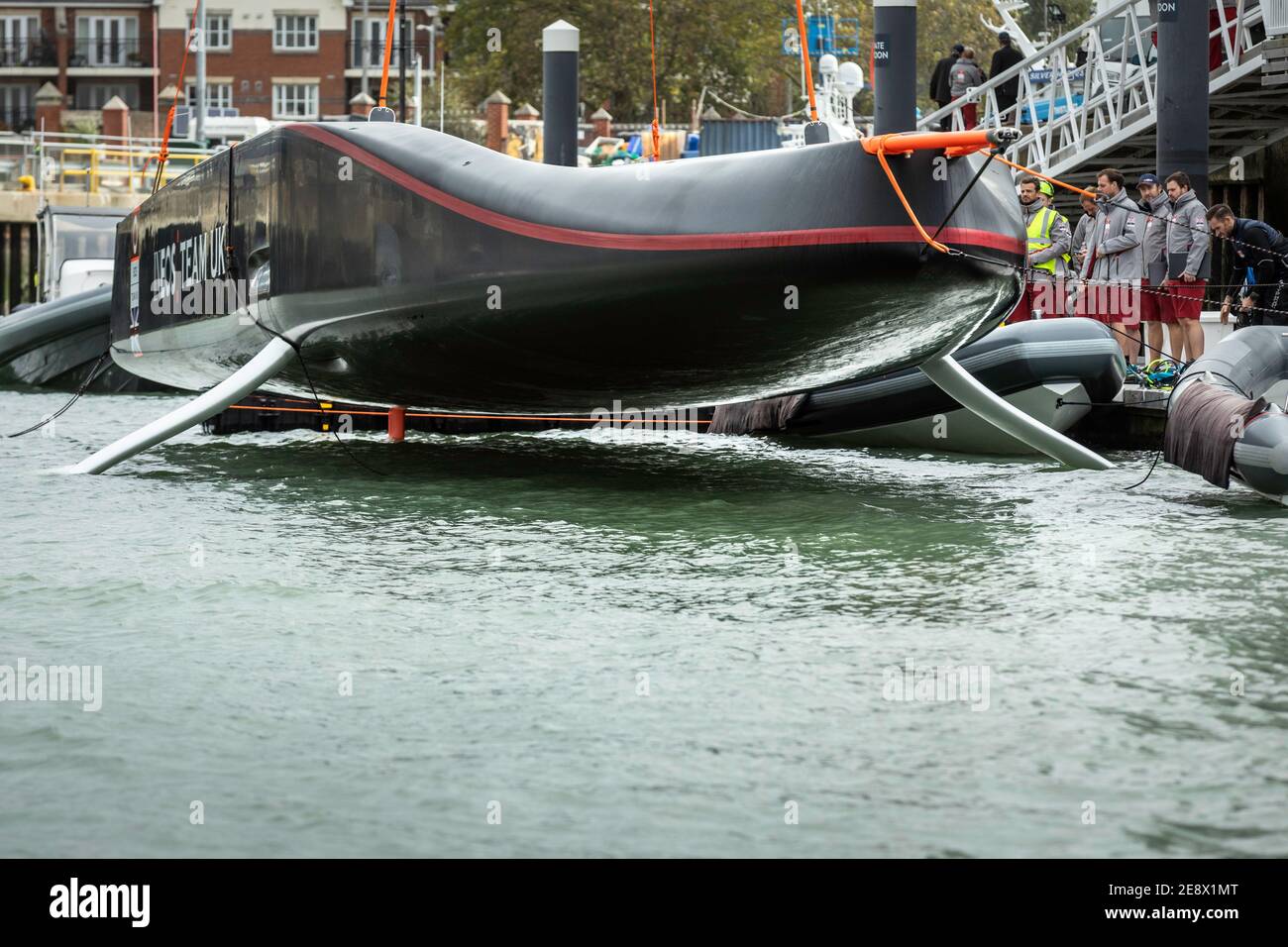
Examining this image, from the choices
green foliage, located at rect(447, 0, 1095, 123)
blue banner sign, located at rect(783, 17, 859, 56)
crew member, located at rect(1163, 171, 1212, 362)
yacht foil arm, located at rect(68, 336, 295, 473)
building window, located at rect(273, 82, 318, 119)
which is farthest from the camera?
building window, located at rect(273, 82, 318, 119)

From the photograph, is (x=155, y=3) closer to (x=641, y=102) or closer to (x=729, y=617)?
(x=641, y=102)

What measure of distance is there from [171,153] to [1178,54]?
2632 centimetres

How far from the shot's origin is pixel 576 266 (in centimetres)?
820

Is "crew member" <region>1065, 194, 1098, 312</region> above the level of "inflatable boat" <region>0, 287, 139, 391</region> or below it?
above

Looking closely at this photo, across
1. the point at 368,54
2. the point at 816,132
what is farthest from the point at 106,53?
the point at 816,132

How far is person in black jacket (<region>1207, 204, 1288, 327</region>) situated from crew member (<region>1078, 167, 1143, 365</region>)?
59cm

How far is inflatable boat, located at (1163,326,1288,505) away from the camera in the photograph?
8023 mm

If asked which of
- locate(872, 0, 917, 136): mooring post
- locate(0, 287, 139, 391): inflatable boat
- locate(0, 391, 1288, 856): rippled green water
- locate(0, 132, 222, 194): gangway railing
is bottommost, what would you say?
locate(0, 391, 1288, 856): rippled green water

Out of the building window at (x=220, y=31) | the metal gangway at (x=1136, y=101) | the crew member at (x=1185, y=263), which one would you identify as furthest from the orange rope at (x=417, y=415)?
the building window at (x=220, y=31)

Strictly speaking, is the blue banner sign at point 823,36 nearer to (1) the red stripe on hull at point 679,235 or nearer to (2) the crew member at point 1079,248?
(2) the crew member at point 1079,248

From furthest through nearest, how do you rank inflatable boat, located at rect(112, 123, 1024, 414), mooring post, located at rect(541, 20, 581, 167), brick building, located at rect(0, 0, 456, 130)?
brick building, located at rect(0, 0, 456, 130)
mooring post, located at rect(541, 20, 581, 167)
inflatable boat, located at rect(112, 123, 1024, 414)

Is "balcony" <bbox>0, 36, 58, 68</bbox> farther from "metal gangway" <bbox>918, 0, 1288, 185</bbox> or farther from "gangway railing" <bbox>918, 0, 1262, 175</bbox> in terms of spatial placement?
"metal gangway" <bbox>918, 0, 1288, 185</bbox>

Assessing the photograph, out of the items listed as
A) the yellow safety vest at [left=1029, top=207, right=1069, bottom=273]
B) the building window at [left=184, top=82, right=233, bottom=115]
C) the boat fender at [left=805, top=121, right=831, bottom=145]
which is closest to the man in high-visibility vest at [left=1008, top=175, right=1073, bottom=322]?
the yellow safety vest at [left=1029, top=207, right=1069, bottom=273]

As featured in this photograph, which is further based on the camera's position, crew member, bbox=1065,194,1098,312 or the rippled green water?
crew member, bbox=1065,194,1098,312
